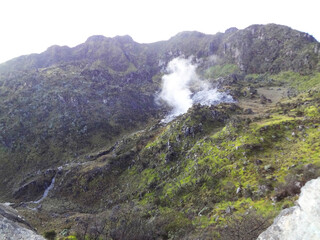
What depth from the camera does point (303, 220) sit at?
465 inches

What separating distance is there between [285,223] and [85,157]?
104 metres

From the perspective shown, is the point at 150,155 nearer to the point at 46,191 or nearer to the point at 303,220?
the point at 46,191

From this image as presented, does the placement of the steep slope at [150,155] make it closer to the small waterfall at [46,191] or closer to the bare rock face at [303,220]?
the small waterfall at [46,191]

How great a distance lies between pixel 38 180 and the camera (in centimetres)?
8844

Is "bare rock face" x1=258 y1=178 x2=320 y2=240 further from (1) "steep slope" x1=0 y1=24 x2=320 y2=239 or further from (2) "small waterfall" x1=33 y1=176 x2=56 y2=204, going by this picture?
(2) "small waterfall" x1=33 y1=176 x2=56 y2=204

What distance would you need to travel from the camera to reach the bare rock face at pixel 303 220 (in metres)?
11.3

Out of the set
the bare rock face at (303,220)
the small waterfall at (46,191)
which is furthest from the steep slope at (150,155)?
the bare rock face at (303,220)

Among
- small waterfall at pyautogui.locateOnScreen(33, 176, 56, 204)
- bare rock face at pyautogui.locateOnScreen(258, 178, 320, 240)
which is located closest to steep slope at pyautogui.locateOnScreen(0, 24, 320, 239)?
small waterfall at pyautogui.locateOnScreen(33, 176, 56, 204)

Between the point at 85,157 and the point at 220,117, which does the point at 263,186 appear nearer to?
the point at 220,117

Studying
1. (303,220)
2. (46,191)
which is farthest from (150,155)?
(303,220)

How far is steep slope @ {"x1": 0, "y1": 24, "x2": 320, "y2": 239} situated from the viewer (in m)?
41.7

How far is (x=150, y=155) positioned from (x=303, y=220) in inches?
2757

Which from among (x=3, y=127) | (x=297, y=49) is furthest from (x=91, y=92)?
(x=297, y=49)

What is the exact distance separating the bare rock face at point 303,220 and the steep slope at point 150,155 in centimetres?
1589
